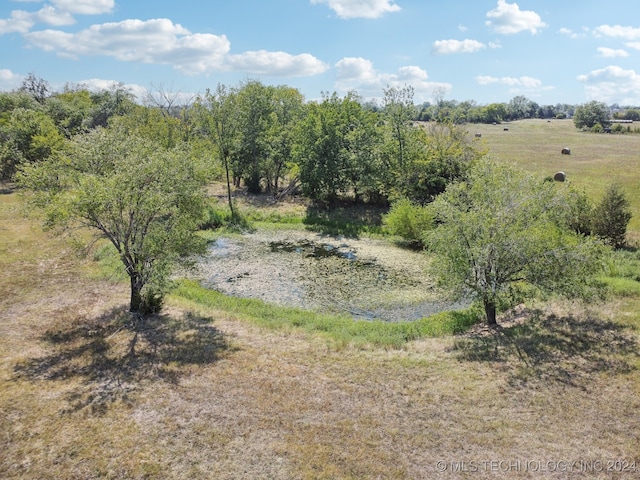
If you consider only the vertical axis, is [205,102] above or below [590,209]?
above

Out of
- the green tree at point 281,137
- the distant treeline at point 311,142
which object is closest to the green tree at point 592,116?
the distant treeline at point 311,142

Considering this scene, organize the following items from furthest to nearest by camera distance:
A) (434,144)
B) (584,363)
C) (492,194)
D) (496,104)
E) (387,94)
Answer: (496,104)
(387,94)
(434,144)
(492,194)
(584,363)

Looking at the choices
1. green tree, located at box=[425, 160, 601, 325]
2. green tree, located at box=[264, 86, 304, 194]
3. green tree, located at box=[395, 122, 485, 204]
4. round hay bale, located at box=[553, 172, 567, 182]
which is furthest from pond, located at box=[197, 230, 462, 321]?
round hay bale, located at box=[553, 172, 567, 182]

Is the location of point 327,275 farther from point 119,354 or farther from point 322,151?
point 322,151

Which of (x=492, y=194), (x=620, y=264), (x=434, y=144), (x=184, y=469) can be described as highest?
(x=434, y=144)

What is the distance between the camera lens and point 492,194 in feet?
55.4

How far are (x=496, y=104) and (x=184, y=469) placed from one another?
15666 centimetres

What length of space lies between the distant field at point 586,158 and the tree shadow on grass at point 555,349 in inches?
531

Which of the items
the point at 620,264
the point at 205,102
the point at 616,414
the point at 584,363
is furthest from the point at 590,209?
the point at 205,102

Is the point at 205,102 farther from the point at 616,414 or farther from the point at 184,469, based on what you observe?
the point at 616,414

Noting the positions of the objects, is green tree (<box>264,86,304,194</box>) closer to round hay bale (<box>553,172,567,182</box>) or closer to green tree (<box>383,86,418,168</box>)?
green tree (<box>383,86,418,168</box>)

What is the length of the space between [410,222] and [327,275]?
829 centimetres

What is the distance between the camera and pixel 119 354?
15.1m

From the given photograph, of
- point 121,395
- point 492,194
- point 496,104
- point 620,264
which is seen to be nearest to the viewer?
point 121,395
